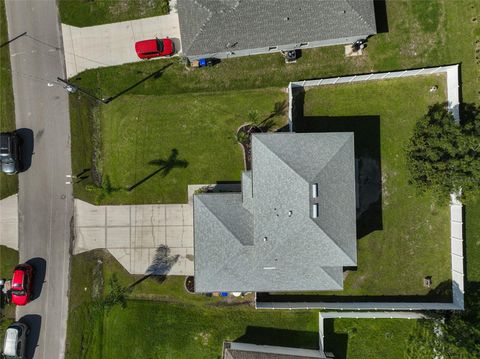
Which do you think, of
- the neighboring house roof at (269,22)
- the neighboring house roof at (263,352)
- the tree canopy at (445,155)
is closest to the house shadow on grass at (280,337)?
the neighboring house roof at (263,352)

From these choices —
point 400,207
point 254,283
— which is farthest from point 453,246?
point 254,283

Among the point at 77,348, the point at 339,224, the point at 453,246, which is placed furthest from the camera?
the point at 77,348

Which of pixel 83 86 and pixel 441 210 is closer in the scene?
pixel 441 210

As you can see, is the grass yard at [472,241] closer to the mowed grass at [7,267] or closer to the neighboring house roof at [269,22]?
the neighboring house roof at [269,22]

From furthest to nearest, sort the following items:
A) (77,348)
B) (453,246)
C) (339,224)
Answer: (77,348)
(453,246)
(339,224)

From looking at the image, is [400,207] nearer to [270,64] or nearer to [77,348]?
[270,64]

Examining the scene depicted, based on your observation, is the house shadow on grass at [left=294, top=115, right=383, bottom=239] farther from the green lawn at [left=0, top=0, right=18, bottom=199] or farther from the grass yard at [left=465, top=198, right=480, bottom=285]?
the green lawn at [left=0, top=0, right=18, bottom=199]

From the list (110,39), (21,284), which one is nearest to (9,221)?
(21,284)
